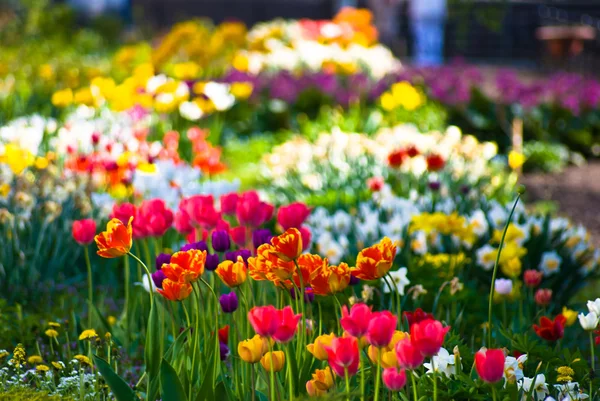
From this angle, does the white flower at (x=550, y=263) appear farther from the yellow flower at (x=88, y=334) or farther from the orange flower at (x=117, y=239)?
the orange flower at (x=117, y=239)

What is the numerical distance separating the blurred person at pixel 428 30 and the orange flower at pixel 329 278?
18302 millimetres

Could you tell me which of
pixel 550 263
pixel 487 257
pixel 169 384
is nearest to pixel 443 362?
pixel 169 384

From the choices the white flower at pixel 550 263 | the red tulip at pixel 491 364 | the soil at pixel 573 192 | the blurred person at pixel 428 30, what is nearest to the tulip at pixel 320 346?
the red tulip at pixel 491 364

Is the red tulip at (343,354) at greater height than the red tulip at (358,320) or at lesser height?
lesser

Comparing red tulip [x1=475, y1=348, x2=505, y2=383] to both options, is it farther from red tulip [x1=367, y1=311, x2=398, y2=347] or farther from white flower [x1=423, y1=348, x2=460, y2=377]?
white flower [x1=423, y1=348, x2=460, y2=377]

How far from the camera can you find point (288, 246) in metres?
2.03

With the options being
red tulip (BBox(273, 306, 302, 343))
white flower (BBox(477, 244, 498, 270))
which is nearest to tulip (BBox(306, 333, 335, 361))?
red tulip (BBox(273, 306, 302, 343))

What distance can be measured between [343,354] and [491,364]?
32 centimetres

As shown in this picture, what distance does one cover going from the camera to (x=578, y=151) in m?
9.13

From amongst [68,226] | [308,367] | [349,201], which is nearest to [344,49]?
[349,201]

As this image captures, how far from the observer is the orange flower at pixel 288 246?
79.5 inches

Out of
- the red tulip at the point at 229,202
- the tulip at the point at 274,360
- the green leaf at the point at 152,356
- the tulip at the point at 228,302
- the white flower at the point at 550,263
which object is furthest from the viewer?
the white flower at the point at 550,263

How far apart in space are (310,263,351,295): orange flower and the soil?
3.82 meters

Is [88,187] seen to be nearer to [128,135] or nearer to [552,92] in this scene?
[128,135]
